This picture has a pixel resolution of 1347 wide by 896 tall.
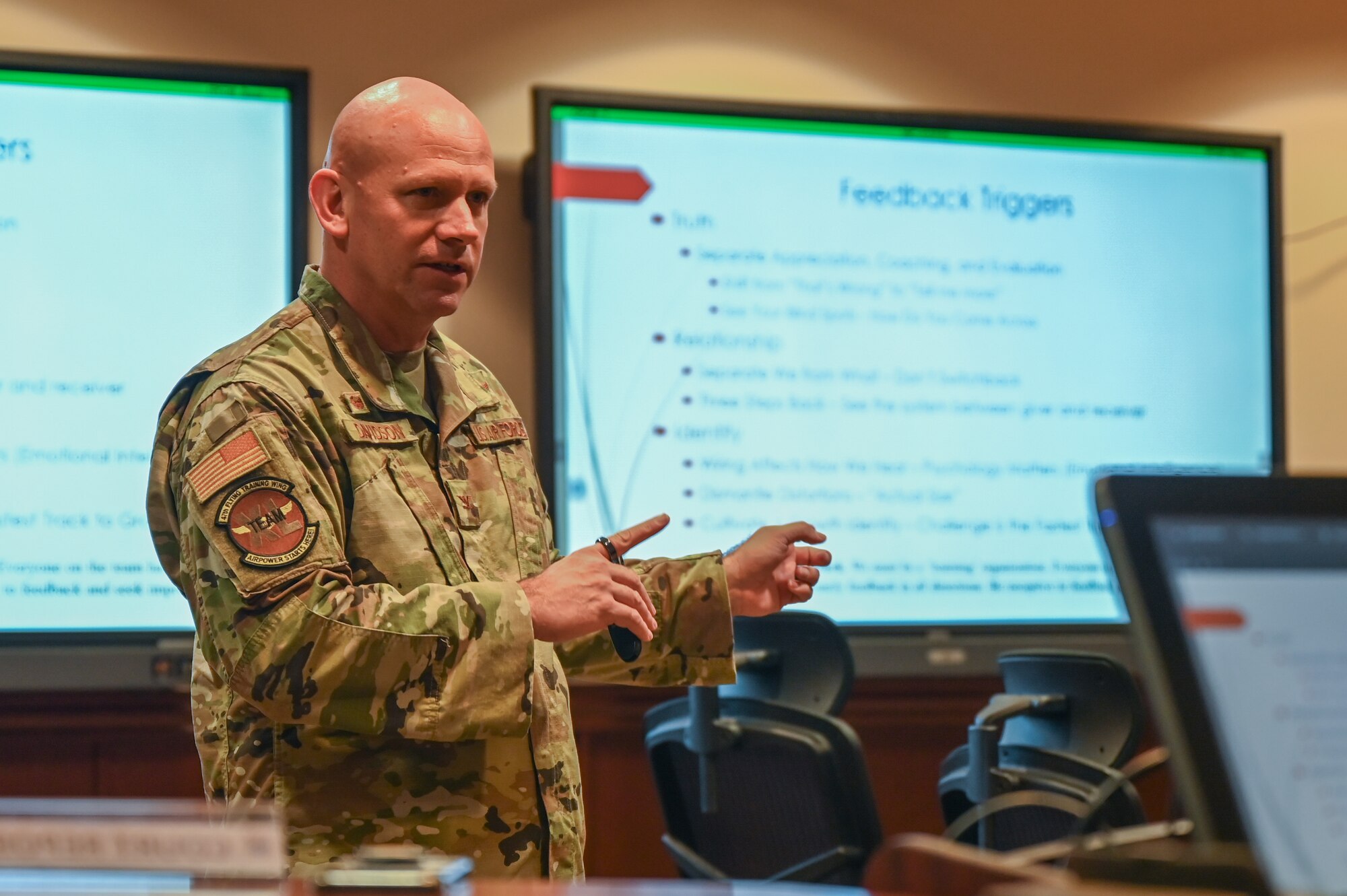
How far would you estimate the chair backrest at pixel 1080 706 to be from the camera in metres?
2.08

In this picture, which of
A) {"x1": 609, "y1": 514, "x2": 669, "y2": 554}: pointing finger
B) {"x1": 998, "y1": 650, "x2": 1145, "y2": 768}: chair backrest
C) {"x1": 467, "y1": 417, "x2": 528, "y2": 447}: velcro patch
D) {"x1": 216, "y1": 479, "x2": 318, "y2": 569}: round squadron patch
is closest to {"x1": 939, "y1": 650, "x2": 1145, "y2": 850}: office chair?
{"x1": 998, "y1": 650, "x2": 1145, "y2": 768}: chair backrest

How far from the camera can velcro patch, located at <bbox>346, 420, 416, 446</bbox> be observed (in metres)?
1.71

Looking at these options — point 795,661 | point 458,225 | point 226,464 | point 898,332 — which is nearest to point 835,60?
point 898,332

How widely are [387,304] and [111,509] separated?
1.38 m

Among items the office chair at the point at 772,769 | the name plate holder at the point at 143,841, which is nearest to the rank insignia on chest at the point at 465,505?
the office chair at the point at 772,769

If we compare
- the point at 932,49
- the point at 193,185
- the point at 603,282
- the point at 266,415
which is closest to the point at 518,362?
the point at 603,282

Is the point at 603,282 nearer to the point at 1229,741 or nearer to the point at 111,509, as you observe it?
the point at 111,509

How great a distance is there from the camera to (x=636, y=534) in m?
1.73

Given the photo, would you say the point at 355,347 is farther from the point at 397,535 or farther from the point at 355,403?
the point at 397,535

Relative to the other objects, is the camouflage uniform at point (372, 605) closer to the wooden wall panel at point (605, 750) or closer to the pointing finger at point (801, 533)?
the pointing finger at point (801, 533)

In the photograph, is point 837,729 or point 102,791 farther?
point 102,791

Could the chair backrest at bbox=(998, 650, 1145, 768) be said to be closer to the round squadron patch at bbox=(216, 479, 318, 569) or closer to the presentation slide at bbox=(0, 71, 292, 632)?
the round squadron patch at bbox=(216, 479, 318, 569)

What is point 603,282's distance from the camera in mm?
3229

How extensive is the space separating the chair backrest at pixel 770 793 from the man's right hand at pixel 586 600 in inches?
26.5
